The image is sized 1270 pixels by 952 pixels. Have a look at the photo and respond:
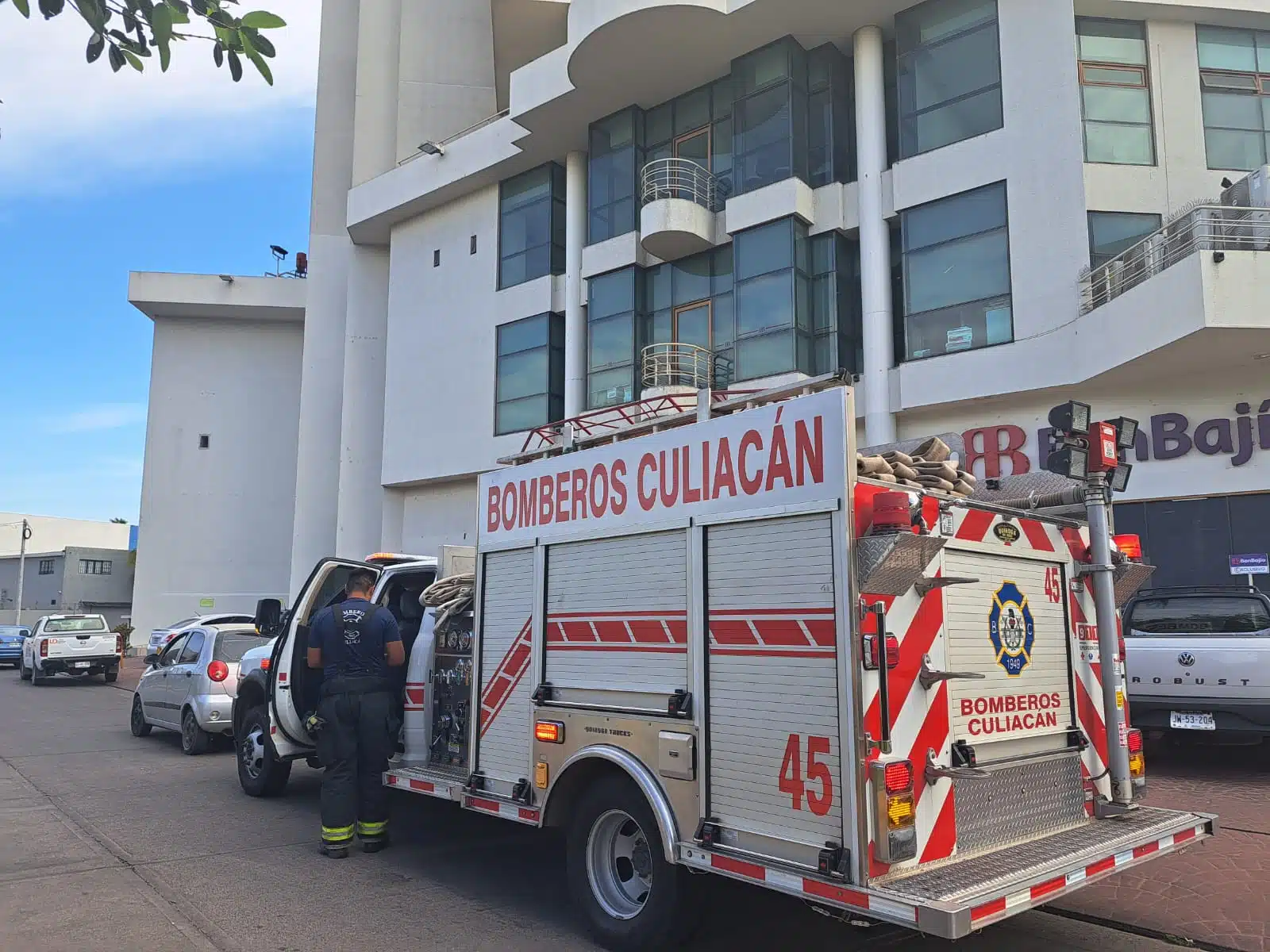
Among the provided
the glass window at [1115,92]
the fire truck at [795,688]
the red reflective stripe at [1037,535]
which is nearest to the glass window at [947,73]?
the glass window at [1115,92]

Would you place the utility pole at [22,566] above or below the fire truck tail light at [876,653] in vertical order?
above

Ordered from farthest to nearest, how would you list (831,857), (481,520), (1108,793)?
1. (481,520)
2. (1108,793)
3. (831,857)

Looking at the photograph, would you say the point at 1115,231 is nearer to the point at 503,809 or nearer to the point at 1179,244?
the point at 1179,244

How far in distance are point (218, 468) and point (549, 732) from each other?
37.9 meters

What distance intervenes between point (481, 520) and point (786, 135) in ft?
49.4

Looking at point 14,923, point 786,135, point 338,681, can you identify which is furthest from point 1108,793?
point 786,135

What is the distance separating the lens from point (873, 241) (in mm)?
18562

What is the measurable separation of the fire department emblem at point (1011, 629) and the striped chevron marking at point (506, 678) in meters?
2.67

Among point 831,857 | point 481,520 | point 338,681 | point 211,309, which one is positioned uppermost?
point 211,309

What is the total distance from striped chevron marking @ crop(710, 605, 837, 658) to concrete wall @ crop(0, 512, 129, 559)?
82043 millimetres

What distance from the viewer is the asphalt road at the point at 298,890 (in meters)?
5.21

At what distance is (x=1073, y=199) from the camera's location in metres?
16.2

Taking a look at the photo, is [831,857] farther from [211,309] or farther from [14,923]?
[211,309]

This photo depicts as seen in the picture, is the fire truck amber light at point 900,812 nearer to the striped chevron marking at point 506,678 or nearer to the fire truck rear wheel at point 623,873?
the fire truck rear wheel at point 623,873
